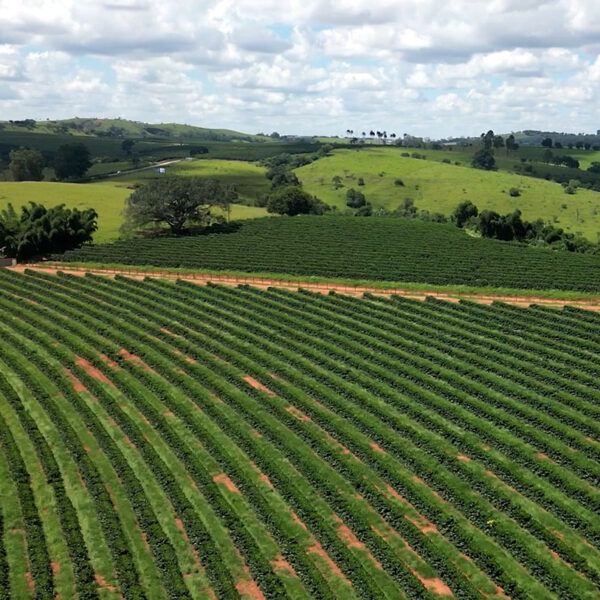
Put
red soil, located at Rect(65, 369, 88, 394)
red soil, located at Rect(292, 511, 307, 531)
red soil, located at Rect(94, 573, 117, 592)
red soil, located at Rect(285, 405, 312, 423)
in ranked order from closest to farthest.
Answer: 1. red soil, located at Rect(94, 573, 117, 592)
2. red soil, located at Rect(292, 511, 307, 531)
3. red soil, located at Rect(285, 405, 312, 423)
4. red soil, located at Rect(65, 369, 88, 394)

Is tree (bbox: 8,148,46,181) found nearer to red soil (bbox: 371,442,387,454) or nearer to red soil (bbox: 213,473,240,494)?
red soil (bbox: 213,473,240,494)

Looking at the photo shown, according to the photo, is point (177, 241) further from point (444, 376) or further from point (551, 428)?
point (551, 428)

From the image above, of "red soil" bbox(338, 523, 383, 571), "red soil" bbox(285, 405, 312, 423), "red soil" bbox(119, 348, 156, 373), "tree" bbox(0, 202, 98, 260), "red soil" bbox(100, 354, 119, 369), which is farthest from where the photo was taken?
"tree" bbox(0, 202, 98, 260)

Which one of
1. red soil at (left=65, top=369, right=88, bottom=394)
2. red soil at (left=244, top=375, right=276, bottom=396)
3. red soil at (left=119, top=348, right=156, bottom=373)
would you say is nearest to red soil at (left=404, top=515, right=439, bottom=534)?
red soil at (left=244, top=375, right=276, bottom=396)

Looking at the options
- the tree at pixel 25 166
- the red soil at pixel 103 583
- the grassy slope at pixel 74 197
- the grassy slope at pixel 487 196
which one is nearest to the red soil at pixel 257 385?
the red soil at pixel 103 583

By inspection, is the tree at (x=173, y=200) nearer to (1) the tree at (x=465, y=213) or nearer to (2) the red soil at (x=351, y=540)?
(1) the tree at (x=465, y=213)

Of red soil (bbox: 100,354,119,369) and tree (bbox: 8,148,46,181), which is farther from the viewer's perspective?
tree (bbox: 8,148,46,181)

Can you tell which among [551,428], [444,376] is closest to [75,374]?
[444,376]
